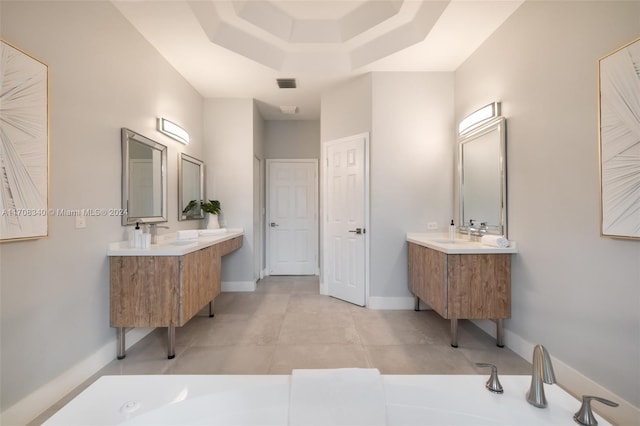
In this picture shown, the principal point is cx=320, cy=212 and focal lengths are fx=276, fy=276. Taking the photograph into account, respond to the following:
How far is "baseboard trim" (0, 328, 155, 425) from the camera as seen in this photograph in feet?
4.80

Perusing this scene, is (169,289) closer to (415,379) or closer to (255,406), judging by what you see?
(255,406)

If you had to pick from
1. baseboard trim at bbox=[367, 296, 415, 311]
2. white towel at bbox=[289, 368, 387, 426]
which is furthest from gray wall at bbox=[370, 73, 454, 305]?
white towel at bbox=[289, 368, 387, 426]

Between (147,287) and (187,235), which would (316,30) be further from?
(147,287)

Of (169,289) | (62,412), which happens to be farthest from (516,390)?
(169,289)

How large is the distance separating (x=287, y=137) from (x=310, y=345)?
12.0 feet

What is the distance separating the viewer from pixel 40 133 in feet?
5.23

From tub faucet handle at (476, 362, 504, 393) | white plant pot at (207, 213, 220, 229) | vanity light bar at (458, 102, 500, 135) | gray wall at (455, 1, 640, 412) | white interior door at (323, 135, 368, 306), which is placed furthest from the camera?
white plant pot at (207, 213, 220, 229)

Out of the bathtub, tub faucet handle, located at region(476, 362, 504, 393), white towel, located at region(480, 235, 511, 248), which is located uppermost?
white towel, located at region(480, 235, 511, 248)

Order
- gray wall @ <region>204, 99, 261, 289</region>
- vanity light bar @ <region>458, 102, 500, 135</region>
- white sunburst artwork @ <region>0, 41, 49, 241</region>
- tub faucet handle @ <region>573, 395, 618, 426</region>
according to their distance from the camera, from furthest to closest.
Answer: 1. gray wall @ <region>204, 99, 261, 289</region>
2. vanity light bar @ <region>458, 102, 500, 135</region>
3. white sunburst artwork @ <region>0, 41, 49, 241</region>
4. tub faucet handle @ <region>573, 395, 618, 426</region>

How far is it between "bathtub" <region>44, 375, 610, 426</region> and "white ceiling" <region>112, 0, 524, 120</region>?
8.68 feet

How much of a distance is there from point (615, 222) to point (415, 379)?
1442mm

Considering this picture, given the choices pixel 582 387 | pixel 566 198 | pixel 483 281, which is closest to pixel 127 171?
pixel 483 281

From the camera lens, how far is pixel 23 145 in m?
1.50

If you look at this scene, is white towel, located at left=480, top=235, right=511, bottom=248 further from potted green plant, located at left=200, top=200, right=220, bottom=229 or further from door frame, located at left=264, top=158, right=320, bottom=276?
potted green plant, located at left=200, top=200, right=220, bottom=229
